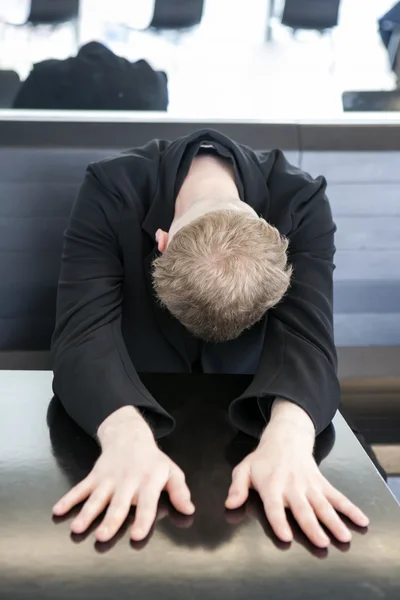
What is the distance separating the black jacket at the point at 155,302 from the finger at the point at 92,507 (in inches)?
7.5

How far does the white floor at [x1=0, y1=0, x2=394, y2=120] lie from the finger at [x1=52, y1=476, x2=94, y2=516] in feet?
4.32

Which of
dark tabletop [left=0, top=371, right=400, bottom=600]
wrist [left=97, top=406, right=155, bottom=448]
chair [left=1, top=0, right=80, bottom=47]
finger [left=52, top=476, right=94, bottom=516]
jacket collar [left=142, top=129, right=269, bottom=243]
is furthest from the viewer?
chair [left=1, top=0, right=80, bottom=47]

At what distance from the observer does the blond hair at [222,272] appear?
874mm

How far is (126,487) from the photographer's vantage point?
75cm

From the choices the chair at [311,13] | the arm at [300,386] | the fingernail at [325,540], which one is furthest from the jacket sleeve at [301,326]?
the chair at [311,13]

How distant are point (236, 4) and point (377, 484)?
175 cm

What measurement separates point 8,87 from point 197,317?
4.13 feet

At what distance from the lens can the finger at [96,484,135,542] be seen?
2.22 ft

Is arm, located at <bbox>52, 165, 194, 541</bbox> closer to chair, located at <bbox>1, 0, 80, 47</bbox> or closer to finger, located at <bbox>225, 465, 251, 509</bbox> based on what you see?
finger, located at <bbox>225, 465, 251, 509</bbox>

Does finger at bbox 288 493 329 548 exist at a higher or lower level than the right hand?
higher

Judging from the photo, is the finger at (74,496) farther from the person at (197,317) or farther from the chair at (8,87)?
the chair at (8,87)

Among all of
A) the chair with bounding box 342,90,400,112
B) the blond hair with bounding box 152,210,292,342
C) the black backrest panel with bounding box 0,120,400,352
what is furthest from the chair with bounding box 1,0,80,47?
the blond hair with bounding box 152,210,292,342

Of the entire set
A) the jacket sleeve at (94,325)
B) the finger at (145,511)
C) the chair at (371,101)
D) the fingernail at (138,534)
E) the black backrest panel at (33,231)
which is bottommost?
the black backrest panel at (33,231)

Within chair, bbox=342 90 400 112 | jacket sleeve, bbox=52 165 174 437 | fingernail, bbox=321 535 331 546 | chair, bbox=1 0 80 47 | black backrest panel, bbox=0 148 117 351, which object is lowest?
black backrest panel, bbox=0 148 117 351
